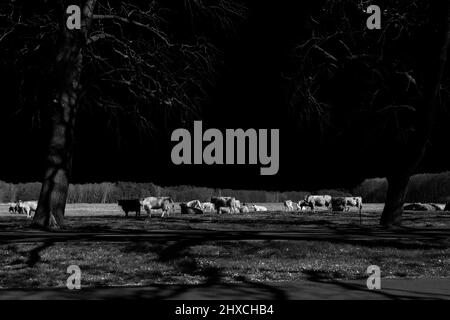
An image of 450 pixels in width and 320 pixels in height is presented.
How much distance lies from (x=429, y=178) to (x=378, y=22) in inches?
667

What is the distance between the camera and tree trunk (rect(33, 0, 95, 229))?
21.0 m

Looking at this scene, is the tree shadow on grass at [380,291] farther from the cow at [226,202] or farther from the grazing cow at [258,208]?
the grazing cow at [258,208]

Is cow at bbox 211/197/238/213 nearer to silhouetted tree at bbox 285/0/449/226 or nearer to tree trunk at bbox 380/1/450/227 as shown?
silhouetted tree at bbox 285/0/449/226

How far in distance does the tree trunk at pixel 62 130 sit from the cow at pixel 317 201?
20479 mm

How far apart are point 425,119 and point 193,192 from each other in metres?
17.7

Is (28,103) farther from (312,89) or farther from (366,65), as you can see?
(366,65)

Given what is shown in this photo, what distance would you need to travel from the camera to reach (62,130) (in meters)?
21.1

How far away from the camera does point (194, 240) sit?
1568 centimetres

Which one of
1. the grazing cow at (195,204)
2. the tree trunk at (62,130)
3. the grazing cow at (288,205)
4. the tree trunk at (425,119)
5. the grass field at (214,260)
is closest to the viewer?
the grass field at (214,260)

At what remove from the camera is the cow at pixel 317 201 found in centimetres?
3933

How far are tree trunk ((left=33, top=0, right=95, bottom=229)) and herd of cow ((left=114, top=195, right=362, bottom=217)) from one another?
395 inches

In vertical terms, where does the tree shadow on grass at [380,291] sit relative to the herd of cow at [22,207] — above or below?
below

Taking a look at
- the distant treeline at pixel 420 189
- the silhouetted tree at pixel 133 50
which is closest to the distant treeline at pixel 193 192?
the distant treeline at pixel 420 189
